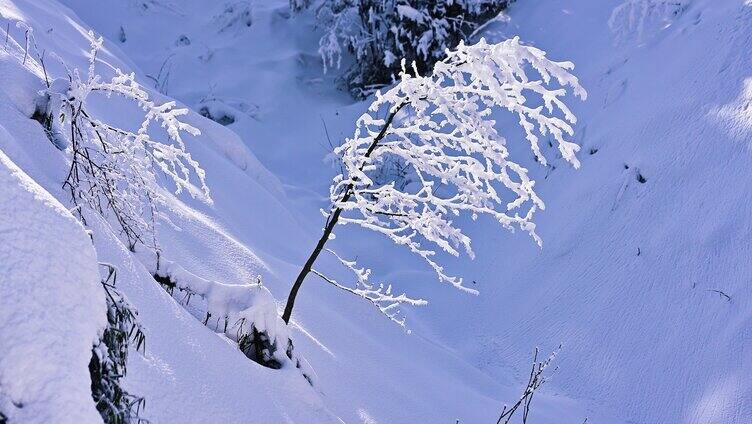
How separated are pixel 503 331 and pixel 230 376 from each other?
11.4 feet

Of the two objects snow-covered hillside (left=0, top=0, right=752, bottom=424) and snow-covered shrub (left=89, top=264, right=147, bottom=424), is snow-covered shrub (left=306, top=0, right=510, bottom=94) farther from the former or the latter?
snow-covered shrub (left=89, top=264, right=147, bottom=424)

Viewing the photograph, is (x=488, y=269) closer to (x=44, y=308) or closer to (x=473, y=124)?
(x=473, y=124)

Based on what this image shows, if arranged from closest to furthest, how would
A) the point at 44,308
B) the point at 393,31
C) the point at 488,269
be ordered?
the point at 44,308 → the point at 488,269 → the point at 393,31

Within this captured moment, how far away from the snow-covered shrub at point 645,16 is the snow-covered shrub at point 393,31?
2.09 m

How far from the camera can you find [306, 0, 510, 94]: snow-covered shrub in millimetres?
8609

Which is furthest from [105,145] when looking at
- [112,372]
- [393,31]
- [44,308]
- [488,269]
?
[393,31]

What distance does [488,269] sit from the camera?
19.7ft

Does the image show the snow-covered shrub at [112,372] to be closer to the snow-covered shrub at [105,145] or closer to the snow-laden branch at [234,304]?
the snow-covered shrub at [105,145]

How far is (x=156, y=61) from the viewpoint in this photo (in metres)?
11.1

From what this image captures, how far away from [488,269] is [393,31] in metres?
4.10

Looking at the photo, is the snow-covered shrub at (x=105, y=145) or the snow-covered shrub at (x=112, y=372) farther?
the snow-covered shrub at (x=105, y=145)

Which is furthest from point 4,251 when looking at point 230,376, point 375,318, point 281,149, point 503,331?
point 281,149

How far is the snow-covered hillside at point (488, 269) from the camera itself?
1215 mm

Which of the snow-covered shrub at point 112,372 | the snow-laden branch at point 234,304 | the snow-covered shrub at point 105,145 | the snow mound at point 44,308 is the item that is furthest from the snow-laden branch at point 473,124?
the snow mound at point 44,308
